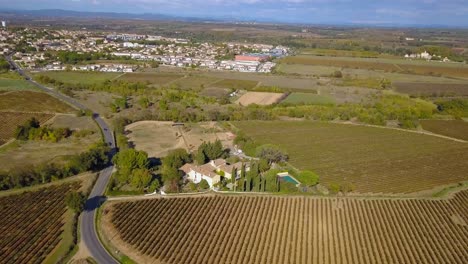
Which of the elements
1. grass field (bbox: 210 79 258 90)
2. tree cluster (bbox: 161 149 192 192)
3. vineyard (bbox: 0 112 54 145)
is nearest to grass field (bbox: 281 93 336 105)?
grass field (bbox: 210 79 258 90)

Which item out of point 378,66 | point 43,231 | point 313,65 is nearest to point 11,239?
point 43,231

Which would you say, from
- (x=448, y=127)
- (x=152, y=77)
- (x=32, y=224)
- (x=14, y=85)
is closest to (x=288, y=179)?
(x=32, y=224)

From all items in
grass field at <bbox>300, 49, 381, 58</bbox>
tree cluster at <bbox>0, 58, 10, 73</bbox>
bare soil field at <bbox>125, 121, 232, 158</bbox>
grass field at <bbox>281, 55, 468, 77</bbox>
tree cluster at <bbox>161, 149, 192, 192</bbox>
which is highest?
grass field at <bbox>300, 49, 381, 58</bbox>

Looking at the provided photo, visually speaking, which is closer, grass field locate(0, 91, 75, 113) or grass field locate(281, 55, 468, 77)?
grass field locate(0, 91, 75, 113)

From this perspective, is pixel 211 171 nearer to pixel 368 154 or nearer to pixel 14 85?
pixel 368 154

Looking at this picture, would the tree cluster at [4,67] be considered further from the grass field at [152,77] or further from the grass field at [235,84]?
the grass field at [235,84]

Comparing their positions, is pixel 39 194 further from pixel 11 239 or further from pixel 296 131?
pixel 296 131

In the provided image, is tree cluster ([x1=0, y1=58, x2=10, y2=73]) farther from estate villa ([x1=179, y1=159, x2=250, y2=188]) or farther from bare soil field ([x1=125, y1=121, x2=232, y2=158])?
estate villa ([x1=179, y1=159, x2=250, y2=188])
